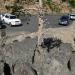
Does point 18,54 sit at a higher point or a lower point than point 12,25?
higher

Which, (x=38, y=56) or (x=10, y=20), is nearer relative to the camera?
(x=38, y=56)

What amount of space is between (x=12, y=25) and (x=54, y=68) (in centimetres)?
2373

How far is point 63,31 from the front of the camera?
126 feet

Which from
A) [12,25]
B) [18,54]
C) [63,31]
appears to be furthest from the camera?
[12,25]

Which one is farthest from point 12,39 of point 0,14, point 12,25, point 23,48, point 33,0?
point 0,14

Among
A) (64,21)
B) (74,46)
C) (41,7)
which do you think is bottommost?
(64,21)

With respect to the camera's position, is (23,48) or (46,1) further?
(23,48)

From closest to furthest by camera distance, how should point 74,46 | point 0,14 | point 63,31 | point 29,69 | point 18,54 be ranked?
point 29,69 < point 18,54 < point 74,46 < point 63,31 < point 0,14

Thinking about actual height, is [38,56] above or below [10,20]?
above

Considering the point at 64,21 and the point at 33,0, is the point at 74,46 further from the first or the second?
the point at 64,21

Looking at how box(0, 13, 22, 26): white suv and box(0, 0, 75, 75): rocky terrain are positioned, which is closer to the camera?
box(0, 0, 75, 75): rocky terrain

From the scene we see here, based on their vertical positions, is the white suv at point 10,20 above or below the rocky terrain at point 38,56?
below

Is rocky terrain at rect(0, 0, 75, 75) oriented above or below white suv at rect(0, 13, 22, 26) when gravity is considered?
above

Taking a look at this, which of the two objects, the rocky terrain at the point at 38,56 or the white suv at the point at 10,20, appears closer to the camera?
the rocky terrain at the point at 38,56
